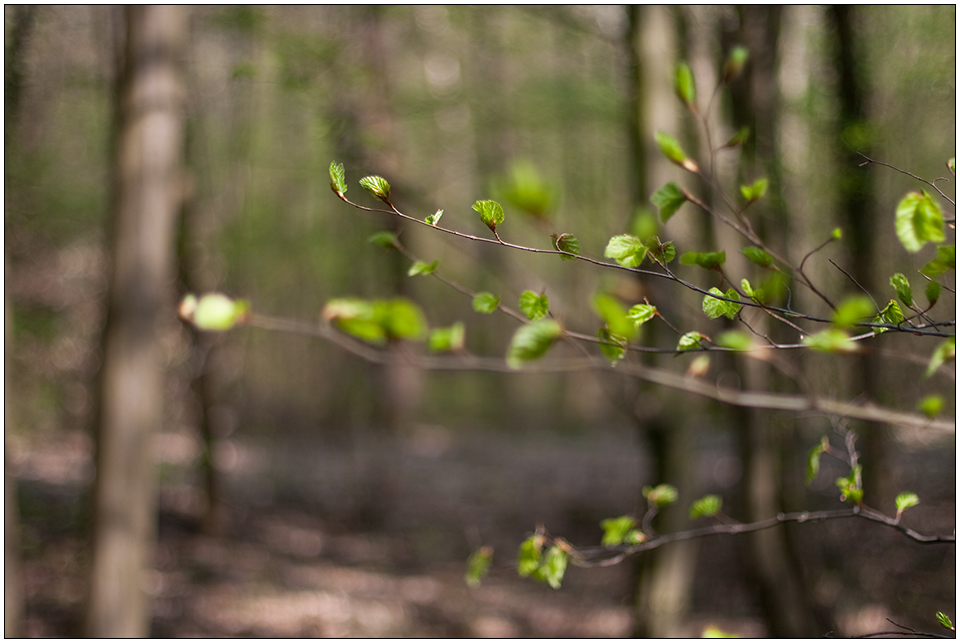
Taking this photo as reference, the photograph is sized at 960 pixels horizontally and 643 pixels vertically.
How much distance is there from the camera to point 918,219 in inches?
28.6

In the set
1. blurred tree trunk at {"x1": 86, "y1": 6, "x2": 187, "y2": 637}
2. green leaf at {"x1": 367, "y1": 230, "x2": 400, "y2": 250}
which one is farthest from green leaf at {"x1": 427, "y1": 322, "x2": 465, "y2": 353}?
blurred tree trunk at {"x1": 86, "y1": 6, "x2": 187, "y2": 637}

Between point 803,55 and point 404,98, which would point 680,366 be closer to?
point 803,55

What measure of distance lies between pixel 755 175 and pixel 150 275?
3519 mm

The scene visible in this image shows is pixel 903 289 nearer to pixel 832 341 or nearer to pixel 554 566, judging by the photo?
pixel 832 341

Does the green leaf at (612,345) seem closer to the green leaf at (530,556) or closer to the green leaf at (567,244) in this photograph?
the green leaf at (567,244)

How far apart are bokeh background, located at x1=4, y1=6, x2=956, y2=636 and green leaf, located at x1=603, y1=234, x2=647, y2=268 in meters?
0.10

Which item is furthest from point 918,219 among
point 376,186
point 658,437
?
point 658,437

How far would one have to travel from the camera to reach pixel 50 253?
704cm

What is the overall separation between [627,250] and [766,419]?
2957 millimetres

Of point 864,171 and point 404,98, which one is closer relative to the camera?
point 864,171

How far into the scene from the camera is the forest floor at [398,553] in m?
4.29

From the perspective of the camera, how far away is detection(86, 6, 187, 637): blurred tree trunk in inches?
133

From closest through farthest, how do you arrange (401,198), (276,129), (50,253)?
(401,198), (50,253), (276,129)

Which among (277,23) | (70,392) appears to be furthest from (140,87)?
(70,392)
